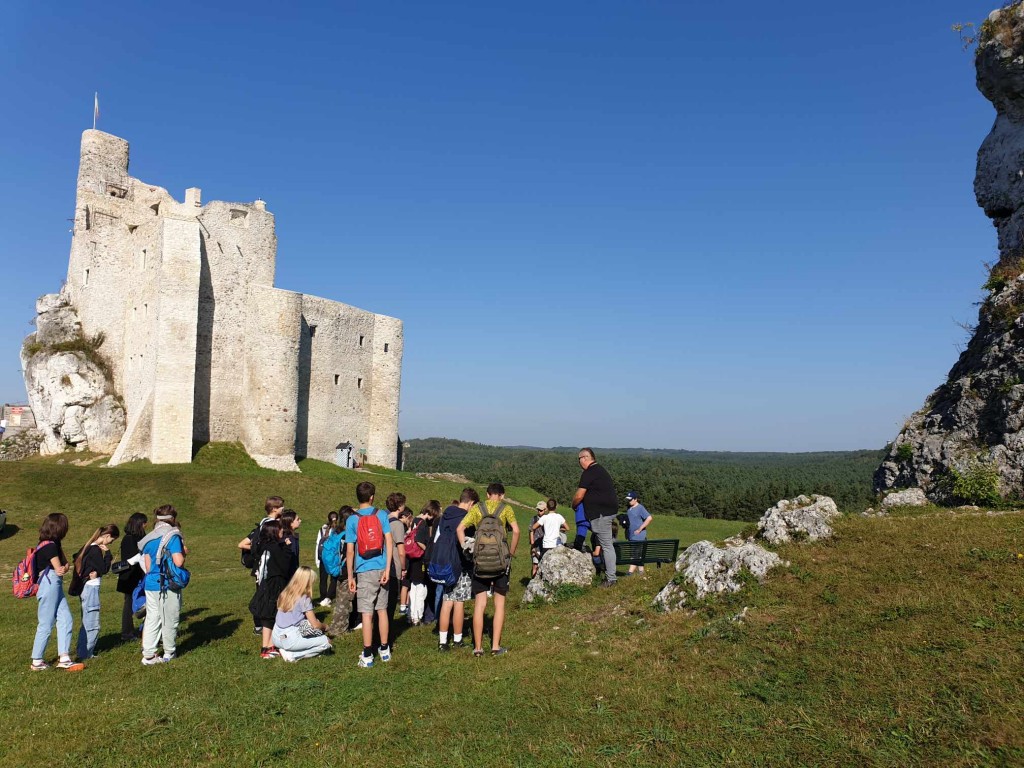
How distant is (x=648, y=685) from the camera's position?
21.1 ft

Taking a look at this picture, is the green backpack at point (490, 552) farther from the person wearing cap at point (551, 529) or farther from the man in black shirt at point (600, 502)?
the person wearing cap at point (551, 529)

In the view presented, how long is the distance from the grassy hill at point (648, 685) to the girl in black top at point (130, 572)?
308 mm

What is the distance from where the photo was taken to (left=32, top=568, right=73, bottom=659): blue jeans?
801cm

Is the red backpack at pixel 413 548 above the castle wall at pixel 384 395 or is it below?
below

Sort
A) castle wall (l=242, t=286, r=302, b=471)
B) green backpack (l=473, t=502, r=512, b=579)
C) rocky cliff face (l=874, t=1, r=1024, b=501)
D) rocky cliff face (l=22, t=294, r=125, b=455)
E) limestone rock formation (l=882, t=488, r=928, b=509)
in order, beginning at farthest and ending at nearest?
rocky cliff face (l=22, t=294, r=125, b=455), castle wall (l=242, t=286, r=302, b=471), limestone rock formation (l=882, t=488, r=928, b=509), rocky cliff face (l=874, t=1, r=1024, b=501), green backpack (l=473, t=502, r=512, b=579)

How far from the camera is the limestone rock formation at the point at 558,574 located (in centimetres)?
1079

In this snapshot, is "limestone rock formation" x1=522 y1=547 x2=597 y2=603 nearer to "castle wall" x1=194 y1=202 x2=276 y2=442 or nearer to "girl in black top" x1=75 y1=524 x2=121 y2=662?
"girl in black top" x1=75 y1=524 x2=121 y2=662

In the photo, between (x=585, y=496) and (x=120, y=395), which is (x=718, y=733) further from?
(x=120, y=395)

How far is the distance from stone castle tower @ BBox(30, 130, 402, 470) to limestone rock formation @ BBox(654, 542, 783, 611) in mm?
29473

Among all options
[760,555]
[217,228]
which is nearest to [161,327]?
[217,228]

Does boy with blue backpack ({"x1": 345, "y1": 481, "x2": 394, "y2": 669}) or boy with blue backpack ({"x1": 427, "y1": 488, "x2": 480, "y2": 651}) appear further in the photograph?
boy with blue backpack ({"x1": 427, "y1": 488, "x2": 480, "y2": 651})

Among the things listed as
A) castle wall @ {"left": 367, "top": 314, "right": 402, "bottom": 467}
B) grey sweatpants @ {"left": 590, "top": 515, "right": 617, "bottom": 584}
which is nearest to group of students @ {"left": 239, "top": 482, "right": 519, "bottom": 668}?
grey sweatpants @ {"left": 590, "top": 515, "right": 617, "bottom": 584}

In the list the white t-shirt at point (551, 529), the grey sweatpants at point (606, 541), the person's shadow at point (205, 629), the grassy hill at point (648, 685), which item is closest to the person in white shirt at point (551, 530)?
the white t-shirt at point (551, 529)

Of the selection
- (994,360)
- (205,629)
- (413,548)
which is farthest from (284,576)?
(994,360)
